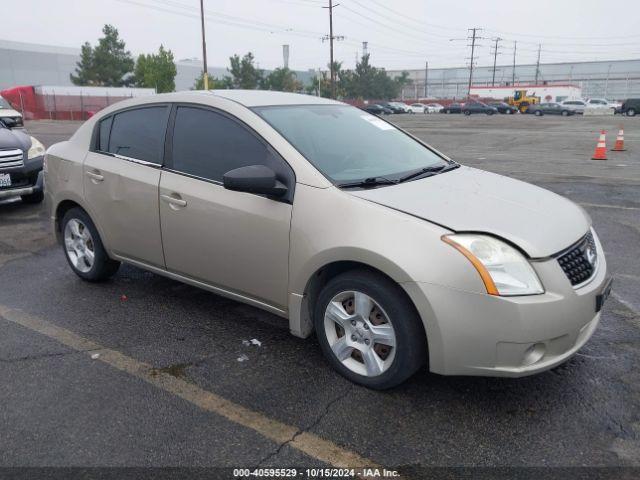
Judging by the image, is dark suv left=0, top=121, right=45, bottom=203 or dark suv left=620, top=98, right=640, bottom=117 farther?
dark suv left=620, top=98, right=640, bottom=117

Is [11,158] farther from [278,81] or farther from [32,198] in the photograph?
[278,81]

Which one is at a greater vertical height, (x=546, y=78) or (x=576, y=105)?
(x=546, y=78)

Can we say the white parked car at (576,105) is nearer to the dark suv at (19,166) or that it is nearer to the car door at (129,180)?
the dark suv at (19,166)

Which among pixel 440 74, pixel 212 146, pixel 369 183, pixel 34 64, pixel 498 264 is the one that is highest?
pixel 34 64

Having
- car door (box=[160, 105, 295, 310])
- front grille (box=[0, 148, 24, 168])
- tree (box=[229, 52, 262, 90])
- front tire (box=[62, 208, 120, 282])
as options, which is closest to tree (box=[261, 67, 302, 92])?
tree (box=[229, 52, 262, 90])

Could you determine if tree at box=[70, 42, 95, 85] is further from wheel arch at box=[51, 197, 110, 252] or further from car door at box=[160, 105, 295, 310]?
car door at box=[160, 105, 295, 310]

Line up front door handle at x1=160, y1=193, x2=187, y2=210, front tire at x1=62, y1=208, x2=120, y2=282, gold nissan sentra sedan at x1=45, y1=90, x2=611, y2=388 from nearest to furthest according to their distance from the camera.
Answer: gold nissan sentra sedan at x1=45, y1=90, x2=611, y2=388, front door handle at x1=160, y1=193, x2=187, y2=210, front tire at x1=62, y1=208, x2=120, y2=282

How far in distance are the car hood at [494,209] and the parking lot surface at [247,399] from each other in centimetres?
89

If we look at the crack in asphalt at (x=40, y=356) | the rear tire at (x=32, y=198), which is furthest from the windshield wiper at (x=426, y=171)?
the rear tire at (x=32, y=198)

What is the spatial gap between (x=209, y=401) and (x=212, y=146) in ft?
5.63

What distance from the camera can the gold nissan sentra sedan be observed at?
274cm

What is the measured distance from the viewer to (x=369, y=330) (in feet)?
10.1

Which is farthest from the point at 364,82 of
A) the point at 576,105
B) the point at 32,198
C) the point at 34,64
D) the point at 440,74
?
the point at 32,198

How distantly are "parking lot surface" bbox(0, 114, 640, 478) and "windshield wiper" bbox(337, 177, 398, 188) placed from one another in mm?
1129
